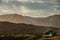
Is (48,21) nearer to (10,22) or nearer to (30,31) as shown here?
(30,31)

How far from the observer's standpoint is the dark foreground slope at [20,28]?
1745 millimetres

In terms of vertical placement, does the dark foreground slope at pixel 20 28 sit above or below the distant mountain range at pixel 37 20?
below

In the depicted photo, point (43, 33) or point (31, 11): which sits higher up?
point (31, 11)

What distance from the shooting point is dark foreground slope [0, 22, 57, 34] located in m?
1.75

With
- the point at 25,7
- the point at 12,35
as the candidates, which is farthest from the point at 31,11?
the point at 12,35

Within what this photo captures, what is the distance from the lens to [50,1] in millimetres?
1836

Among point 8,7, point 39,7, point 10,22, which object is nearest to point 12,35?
point 10,22

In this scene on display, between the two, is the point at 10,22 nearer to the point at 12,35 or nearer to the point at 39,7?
the point at 12,35

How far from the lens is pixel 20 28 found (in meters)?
1.77

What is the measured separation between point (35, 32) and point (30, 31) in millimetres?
53

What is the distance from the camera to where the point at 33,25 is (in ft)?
5.89

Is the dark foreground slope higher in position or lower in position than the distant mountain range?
lower

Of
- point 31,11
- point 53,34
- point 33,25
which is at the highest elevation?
point 31,11

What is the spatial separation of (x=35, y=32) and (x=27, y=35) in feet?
0.29
